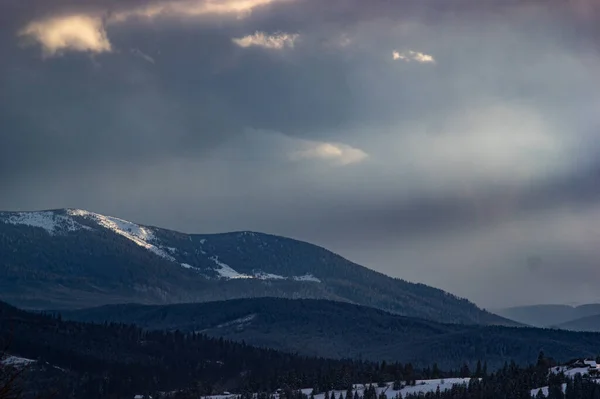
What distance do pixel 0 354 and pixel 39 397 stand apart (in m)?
2.63

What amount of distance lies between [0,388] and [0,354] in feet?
9.63

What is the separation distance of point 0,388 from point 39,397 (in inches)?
179

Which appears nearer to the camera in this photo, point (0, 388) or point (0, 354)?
point (0, 388)

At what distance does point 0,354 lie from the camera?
4153 cm

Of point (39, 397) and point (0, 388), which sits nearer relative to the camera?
point (0, 388)

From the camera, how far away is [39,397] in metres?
43.2

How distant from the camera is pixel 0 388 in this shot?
38781 mm
